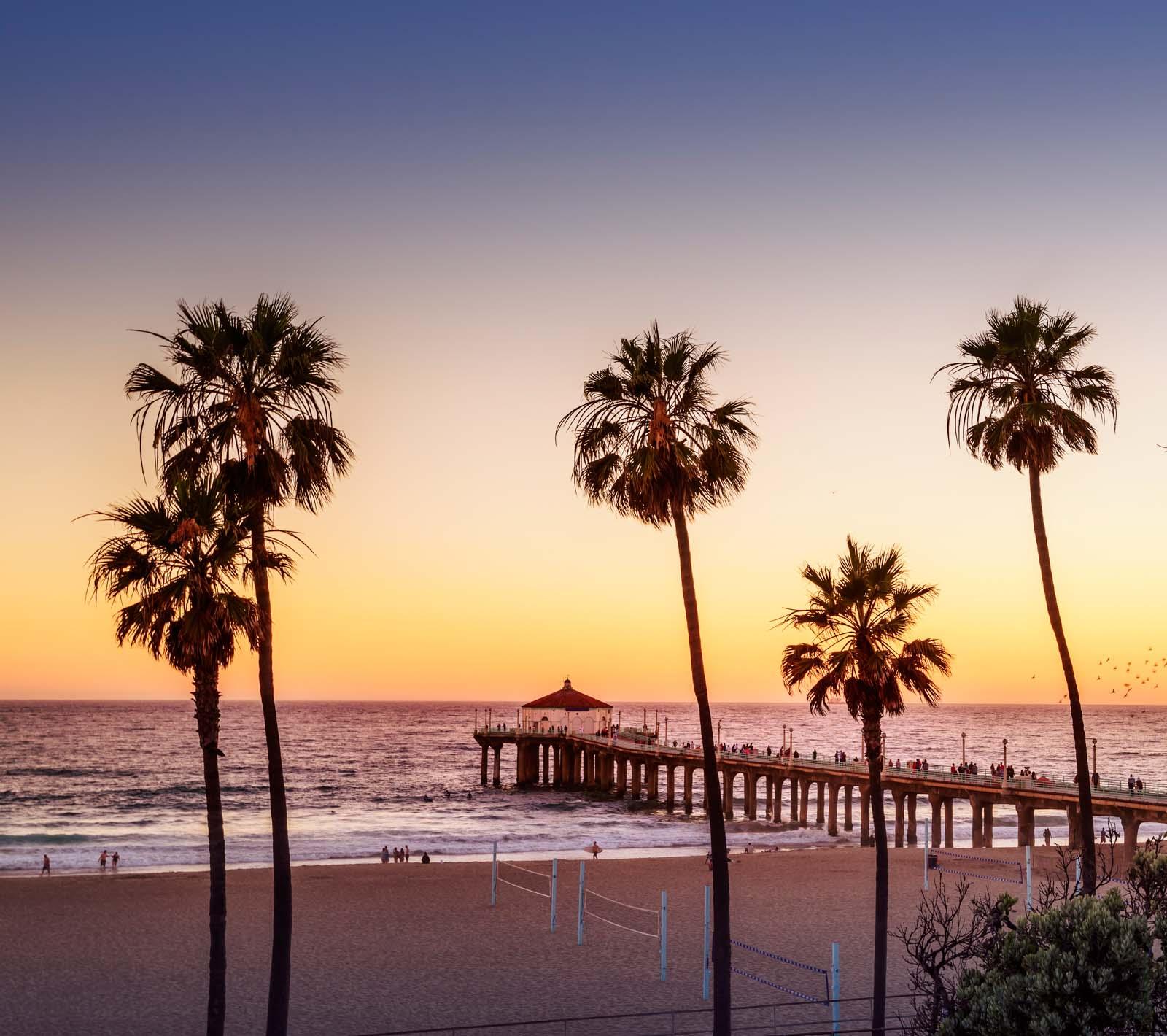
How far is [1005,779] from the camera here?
51.8m

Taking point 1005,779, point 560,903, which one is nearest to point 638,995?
point 560,903

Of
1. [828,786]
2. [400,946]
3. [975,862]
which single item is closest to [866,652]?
[400,946]

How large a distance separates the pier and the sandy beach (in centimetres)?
647

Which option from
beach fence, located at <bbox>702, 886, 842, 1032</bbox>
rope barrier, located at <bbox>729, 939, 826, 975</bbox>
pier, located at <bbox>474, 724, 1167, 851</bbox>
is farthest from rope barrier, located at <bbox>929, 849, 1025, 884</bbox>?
rope barrier, located at <bbox>729, 939, 826, 975</bbox>

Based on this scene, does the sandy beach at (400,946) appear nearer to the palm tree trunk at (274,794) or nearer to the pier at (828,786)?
the palm tree trunk at (274,794)

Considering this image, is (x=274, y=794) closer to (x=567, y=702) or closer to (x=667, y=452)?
(x=667, y=452)

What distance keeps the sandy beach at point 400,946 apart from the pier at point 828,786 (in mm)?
6465

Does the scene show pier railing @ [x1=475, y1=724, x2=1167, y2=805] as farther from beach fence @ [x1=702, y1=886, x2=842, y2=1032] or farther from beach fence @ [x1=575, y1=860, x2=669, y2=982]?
beach fence @ [x1=702, y1=886, x2=842, y2=1032]

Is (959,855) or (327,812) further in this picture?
(327,812)

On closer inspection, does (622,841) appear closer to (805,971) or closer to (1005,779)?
(1005,779)

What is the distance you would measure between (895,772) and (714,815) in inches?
1765

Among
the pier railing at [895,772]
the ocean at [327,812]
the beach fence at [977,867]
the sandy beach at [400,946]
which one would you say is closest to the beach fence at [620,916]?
the sandy beach at [400,946]

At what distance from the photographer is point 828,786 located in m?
76.7

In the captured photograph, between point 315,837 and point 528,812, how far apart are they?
16717 mm
